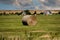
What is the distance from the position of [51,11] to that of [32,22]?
2035 cm

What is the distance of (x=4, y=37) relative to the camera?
10750 millimetres

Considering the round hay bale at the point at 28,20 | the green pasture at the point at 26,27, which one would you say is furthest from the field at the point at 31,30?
the round hay bale at the point at 28,20

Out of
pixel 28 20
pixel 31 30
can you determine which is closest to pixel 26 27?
pixel 28 20

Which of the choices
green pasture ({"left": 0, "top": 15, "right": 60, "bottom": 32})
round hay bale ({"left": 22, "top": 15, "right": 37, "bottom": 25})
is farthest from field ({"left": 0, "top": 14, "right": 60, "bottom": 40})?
round hay bale ({"left": 22, "top": 15, "right": 37, "bottom": 25})

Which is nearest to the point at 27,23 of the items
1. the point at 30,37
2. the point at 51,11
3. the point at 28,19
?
the point at 28,19

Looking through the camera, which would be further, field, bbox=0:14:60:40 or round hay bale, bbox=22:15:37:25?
round hay bale, bbox=22:15:37:25

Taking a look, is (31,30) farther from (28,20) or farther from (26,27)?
(28,20)

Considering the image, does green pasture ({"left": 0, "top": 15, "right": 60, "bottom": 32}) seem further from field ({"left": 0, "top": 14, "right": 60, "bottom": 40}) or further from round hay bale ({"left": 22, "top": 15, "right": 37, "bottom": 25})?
round hay bale ({"left": 22, "top": 15, "right": 37, "bottom": 25})

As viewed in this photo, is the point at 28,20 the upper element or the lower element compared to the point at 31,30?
lower

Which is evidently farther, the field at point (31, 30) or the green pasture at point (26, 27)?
the green pasture at point (26, 27)

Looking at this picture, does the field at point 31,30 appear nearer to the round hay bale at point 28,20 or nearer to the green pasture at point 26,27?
the green pasture at point 26,27

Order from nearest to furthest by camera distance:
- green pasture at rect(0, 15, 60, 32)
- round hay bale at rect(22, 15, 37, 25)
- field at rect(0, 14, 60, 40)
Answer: field at rect(0, 14, 60, 40) < green pasture at rect(0, 15, 60, 32) < round hay bale at rect(22, 15, 37, 25)

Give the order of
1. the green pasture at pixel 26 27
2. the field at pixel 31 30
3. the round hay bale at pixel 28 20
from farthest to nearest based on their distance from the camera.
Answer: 1. the round hay bale at pixel 28 20
2. the green pasture at pixel 26 27
3. the field at pixel 31 30

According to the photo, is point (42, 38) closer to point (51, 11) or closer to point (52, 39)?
point (52, 39)
